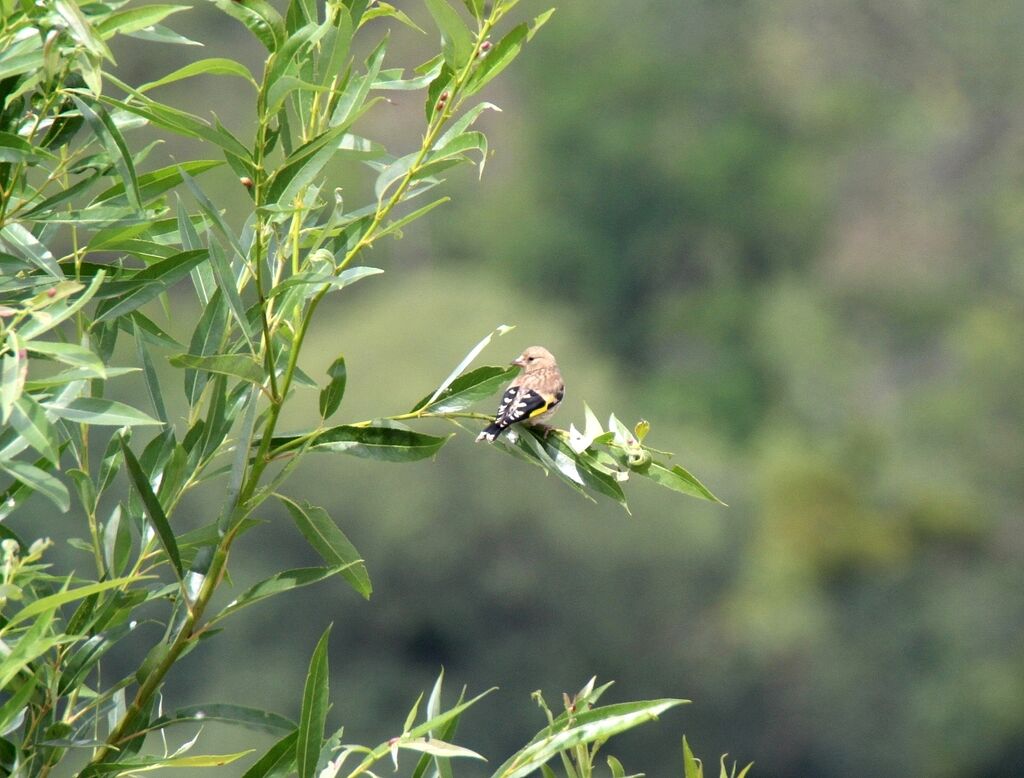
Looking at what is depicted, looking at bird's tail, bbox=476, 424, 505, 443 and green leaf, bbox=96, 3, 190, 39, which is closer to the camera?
green leaf, bbox=96, 3, 190, 39

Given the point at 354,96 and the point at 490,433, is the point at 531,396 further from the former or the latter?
the point at 354,96

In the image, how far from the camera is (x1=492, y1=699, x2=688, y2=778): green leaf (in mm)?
2143

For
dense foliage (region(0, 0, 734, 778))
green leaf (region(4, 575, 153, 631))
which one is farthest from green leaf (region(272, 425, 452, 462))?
green leaf (region(4, 575, 153, 631))

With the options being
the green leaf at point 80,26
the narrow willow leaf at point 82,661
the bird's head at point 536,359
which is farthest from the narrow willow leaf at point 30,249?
the bird's head at point 536,359

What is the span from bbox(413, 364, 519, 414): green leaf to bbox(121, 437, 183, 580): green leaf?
469mm

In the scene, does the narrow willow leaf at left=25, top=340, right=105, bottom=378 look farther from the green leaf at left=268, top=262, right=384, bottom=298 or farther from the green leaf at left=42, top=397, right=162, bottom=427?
the green leaf at left=268, top=262, right=384, bottom=298

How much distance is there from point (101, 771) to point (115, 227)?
0.80 meters

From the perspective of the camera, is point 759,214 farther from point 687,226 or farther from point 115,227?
point 115,227

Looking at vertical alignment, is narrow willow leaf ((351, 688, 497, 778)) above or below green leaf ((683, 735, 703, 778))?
above

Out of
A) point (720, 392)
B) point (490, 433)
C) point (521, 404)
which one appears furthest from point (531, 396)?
point (720, 392)

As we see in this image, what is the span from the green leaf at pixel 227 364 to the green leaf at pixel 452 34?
0.51 metres

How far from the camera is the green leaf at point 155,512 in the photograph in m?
2.14

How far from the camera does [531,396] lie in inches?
135

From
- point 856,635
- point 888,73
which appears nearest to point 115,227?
point 856,635
